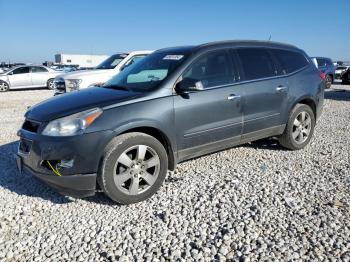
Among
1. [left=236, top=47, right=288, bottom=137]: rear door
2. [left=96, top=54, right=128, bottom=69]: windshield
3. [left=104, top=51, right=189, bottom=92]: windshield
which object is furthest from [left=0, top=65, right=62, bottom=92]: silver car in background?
[left=236, top=47, right=288, bottom=137]: rear door

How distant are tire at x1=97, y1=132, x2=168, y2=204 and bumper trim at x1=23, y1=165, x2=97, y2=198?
0.34 ft

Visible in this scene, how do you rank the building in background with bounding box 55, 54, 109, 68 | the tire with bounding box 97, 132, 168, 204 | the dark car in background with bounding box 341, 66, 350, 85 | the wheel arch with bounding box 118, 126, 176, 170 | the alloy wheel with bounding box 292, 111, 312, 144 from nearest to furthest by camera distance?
1. the tire with bounding box 97, 132, 168, 204
2. the wheel arch with bounding box 118, 126, 176, 170
3. the alloy wheel with bounding box 292, 111, 312, 144
4. the dark car in background with bounding box 341, 66, 350, 85
5. the building in background with bounding box 55, 54, 109, 68

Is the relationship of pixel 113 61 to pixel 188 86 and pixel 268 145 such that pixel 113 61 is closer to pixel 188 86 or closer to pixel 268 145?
pixel 268 145

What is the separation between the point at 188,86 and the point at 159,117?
524 millimetres

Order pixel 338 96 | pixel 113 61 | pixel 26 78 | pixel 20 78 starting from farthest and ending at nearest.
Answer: pixel 26 78 < pixel 20 78 < pixel 338 96 < pixel 113 61

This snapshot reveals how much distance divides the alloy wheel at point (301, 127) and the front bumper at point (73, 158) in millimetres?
3438

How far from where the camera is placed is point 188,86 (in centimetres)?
394

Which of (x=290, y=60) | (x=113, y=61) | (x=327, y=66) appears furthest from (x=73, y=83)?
(x=327, y=66)

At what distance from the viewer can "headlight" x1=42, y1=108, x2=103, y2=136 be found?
3419 millimetres

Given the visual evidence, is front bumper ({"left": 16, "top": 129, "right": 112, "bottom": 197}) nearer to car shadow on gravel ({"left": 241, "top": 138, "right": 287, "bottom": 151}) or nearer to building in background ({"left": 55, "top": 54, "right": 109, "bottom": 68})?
car shadow on gravel ({"left": 241, "top": 138, "right": 287, "bottom": 151})

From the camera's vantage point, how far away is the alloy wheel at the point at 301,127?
557 centimetres

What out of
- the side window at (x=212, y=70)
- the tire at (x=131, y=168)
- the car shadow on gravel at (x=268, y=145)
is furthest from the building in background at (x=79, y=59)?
the tire at (x=131, y=168)

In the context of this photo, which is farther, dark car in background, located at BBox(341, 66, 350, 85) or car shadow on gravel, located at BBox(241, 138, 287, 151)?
dark car in background, located at BBox(341, 66, 350, 85)

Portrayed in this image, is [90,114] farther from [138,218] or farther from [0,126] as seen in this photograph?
[0,126]
